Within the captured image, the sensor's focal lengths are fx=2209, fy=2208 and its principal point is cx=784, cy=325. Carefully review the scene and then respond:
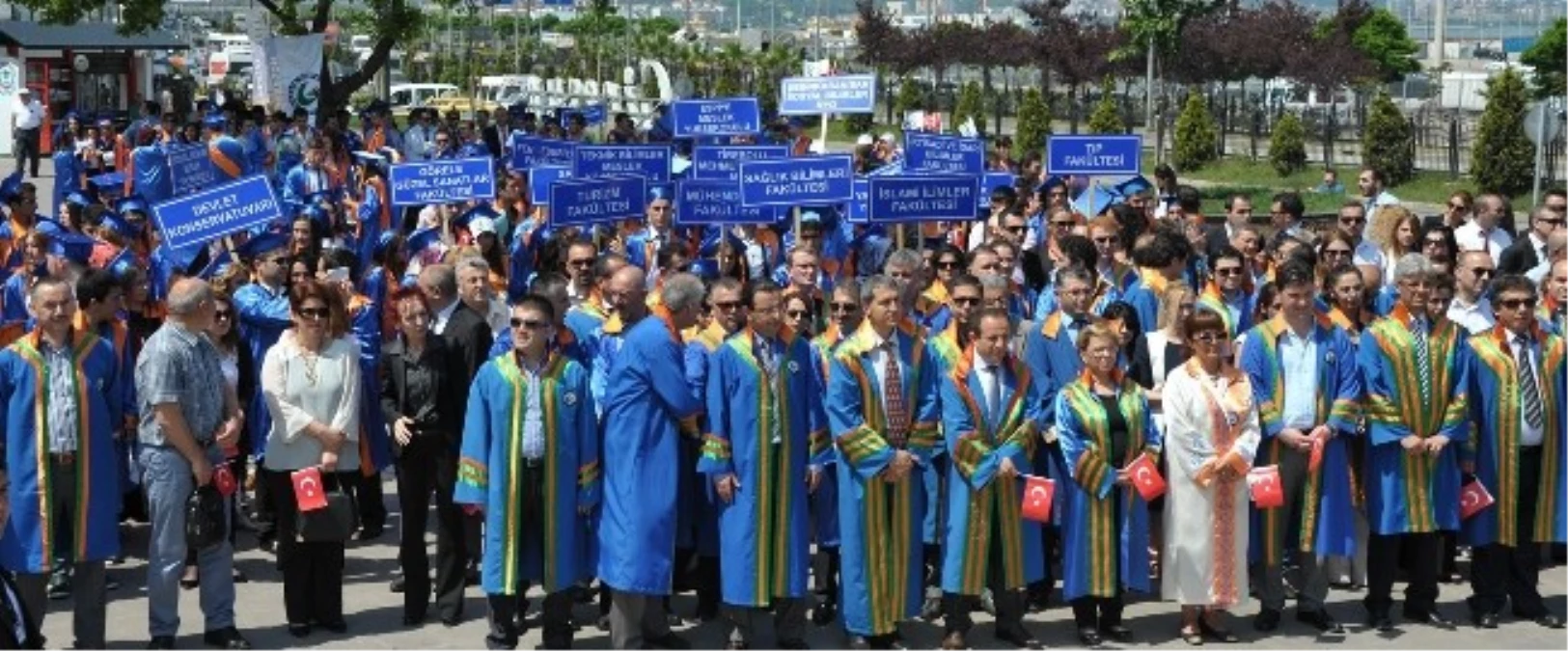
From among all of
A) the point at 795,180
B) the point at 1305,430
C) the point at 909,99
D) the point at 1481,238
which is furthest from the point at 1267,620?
the point at 909,99

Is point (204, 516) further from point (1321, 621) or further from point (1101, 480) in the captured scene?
point (1321, 621)

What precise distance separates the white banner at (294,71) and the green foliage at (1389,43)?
46984 millimetres

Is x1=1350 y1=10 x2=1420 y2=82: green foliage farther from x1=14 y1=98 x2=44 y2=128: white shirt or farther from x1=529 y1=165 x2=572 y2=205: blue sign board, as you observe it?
x1=529 y1=165 x2=572 y2=205: blue sign board

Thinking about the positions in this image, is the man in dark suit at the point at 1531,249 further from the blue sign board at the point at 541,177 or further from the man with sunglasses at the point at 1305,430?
the blue sign board at the point at 541,177

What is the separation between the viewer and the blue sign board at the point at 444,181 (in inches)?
577

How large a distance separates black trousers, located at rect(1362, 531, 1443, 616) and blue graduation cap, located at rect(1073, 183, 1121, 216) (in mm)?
6066

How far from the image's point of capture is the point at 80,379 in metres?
8.97

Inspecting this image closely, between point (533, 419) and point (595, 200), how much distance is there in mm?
4769

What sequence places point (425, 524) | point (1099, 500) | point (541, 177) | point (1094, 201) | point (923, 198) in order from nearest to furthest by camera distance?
1. point (1099, 500)
2. point (425, 524)
3. point (923, 198)
4. point (541, 177)
5. point (1094, 201)

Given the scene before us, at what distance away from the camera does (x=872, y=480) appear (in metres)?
9.27

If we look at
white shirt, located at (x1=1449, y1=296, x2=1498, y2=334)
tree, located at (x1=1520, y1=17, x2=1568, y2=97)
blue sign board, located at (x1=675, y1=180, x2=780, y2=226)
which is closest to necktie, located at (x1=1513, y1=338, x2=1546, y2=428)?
white shirt, located at (x1=1449, y1=296, x2=1498, y2=334)

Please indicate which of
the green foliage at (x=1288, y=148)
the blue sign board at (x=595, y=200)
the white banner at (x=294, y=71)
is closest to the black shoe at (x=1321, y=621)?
the blue sign board at (x=595, y=200)

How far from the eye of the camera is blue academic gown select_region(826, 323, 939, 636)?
9219 millimetres

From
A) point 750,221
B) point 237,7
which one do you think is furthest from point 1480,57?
point 750,221
